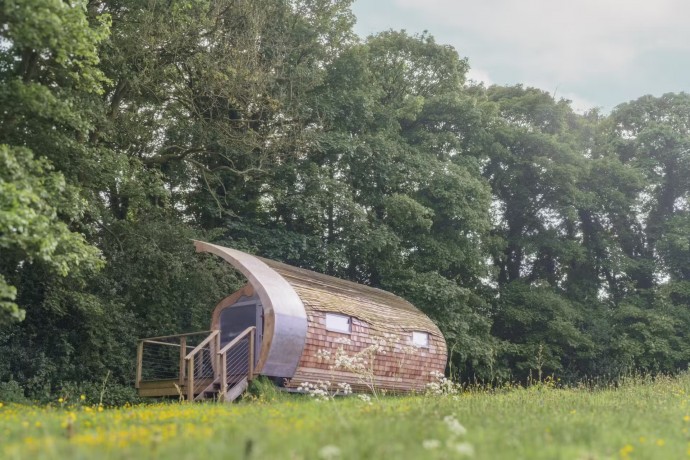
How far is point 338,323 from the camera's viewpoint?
1603 cm

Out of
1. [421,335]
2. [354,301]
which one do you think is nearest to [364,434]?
[354,301]

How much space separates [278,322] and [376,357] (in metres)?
3.98

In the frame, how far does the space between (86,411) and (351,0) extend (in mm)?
19458

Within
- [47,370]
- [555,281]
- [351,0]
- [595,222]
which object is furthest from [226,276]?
[595,222]

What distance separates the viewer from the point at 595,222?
34906mm

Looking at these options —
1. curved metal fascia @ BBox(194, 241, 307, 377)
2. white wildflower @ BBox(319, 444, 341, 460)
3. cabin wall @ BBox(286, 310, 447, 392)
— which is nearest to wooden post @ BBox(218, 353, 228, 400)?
curved metal fascia @ BBox(194, 241, 307, 377)

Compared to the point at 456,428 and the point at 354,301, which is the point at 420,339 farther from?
the point at 456,428

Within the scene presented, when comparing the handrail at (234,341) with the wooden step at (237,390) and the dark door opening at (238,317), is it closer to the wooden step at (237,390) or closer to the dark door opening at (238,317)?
the wooden step at (237,390)

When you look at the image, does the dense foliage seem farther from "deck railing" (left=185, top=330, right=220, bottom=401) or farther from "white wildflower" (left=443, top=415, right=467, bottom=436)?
"white wildflower" (left=443, top=415, right=467, bottom=436)

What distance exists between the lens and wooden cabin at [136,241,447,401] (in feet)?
46.6

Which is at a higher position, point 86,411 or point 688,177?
point 688,177

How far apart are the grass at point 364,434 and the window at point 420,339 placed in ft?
30.0

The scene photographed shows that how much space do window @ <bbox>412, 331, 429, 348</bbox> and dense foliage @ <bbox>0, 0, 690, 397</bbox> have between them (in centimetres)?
161

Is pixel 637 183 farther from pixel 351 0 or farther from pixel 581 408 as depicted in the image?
pixel 581 408
